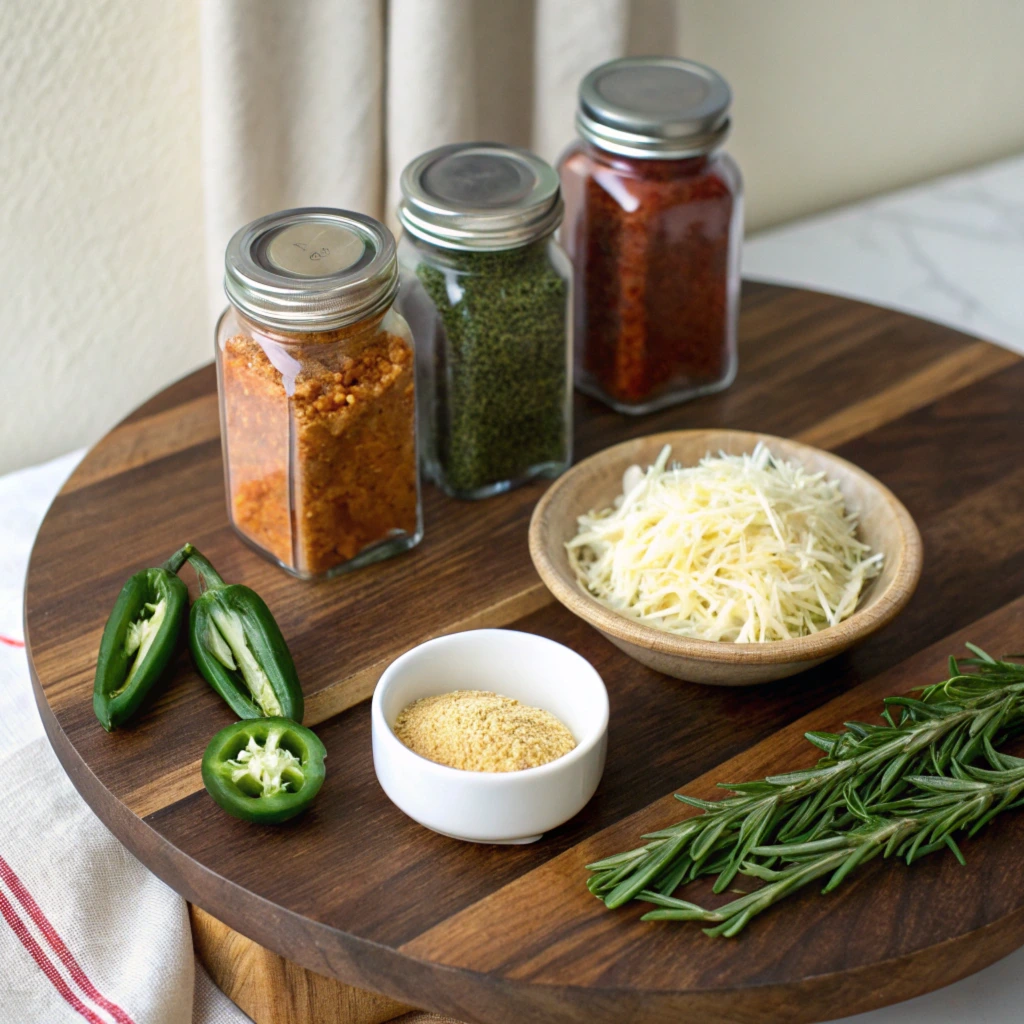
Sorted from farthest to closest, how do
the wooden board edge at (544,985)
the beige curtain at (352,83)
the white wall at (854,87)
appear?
the white wall at (854,87) < the beige curtain at (352,83) < the wooden board edge at (544,985)

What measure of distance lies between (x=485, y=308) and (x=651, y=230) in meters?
0.22

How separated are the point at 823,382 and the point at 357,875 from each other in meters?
0.86

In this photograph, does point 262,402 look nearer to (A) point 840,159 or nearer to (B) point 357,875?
(B) point 357,875

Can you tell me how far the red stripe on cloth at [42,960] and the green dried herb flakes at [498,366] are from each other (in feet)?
1.81

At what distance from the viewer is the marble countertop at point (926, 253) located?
2.05 meters

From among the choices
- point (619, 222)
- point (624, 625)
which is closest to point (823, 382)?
point (619, 222)

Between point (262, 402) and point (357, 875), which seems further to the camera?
point (262, 402)

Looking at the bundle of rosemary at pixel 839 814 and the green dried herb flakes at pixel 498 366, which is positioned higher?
the green dried herb flakes at pixel 498 366

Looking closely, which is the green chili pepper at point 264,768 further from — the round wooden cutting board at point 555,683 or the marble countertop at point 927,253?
the marble countertop at point 927,253

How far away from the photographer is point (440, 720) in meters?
0.95

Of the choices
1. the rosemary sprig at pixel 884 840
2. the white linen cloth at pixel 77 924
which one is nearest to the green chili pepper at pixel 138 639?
the white linen cloth at pixel 77 924

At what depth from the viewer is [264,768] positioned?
0.94 m

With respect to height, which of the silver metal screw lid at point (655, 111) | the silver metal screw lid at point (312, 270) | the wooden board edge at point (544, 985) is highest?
the silver metal screw lid at point (655, 111)

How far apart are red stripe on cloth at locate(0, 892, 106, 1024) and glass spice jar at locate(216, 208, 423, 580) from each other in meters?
0.36
